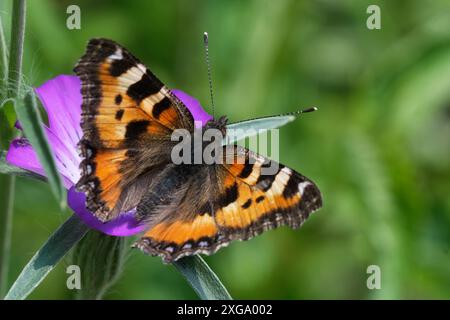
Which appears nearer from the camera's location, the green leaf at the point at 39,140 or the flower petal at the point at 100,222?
the green leaf at the point at 39,140

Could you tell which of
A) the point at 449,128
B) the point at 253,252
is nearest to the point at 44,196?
the point at 253,252

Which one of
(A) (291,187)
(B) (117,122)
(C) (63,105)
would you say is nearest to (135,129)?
(B) (117,122)

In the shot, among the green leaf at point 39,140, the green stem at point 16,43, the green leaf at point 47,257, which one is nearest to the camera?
the green leaf at point 39,140

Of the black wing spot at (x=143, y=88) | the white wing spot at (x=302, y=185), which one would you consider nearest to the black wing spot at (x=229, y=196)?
the white wing spot at (x=302, y=185)

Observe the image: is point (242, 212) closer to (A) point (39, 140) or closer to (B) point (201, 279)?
(B) point (201, 279)

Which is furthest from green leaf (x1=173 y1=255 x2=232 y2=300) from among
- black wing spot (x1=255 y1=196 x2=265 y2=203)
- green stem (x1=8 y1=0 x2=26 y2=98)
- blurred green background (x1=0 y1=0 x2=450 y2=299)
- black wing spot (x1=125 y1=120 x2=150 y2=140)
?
blurred green background (x1=0 y1=0 x2=450 y2=299)

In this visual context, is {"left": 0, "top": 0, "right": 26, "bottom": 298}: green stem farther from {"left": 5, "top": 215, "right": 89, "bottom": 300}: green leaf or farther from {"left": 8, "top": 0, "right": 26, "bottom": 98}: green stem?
{"left": 5, "top": 215, "right": 89, "bottom": 300}: green leaf

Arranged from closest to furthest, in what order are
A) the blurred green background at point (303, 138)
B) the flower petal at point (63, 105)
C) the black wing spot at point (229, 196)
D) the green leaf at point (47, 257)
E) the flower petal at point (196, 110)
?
the green leaf at point (47, 257) → the black wing spot at point (229, 196) → the flower petal at point (63, 105) → the flower petal at point (196, 110) → the blurred green background at point (303, 138)

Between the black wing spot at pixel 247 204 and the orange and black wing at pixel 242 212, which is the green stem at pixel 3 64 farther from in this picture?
the black wing spot at pixel 247 204
